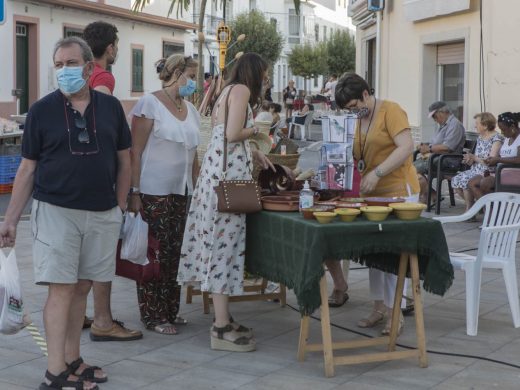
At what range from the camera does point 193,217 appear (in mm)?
6027

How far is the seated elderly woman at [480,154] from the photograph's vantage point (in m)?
11.1

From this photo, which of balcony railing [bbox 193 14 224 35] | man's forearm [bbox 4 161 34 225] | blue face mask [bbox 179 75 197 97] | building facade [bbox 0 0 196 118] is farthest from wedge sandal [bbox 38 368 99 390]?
balcony railing [bbox 193 14 224 35]

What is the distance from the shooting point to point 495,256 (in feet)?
21.2

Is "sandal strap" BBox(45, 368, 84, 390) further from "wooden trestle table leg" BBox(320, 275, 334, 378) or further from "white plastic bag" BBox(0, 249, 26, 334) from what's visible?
"wooden trestle table leg" BBox(320, 275, 334, 378)

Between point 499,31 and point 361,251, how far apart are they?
27.2 ft

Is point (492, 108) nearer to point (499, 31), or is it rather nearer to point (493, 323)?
point (499, 31)

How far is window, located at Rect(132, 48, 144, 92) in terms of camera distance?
122ft

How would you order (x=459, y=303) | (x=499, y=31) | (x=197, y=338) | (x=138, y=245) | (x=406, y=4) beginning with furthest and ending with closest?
(x=406, y=4), (x=499, y=31), (x=459, y=303), (x=197, y=338), (x=138, y=245)

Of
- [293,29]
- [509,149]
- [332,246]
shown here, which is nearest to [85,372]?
[332,246]

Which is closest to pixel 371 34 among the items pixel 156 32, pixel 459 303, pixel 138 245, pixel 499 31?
pixel 499 31

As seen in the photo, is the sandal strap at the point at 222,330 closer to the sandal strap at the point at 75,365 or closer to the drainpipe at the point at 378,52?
the sandal strap at the point at 75,365

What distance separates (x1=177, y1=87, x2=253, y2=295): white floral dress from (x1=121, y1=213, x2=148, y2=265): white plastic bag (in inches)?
14.6

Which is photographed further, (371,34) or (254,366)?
(371,34)

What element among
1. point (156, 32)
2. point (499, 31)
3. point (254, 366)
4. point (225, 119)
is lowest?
point (254, 366)
